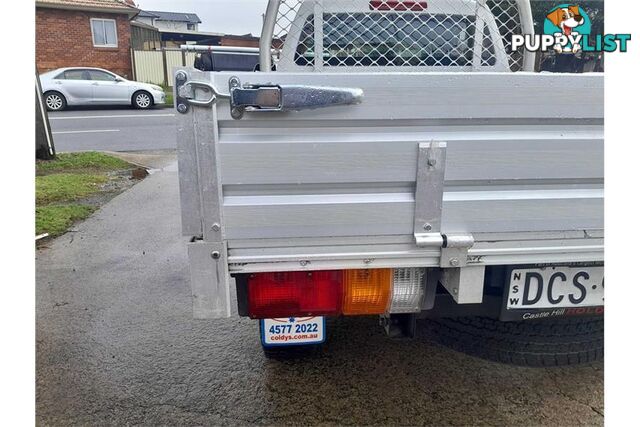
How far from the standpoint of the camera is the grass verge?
Result: 5.23 meters

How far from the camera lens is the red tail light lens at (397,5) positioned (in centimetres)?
315

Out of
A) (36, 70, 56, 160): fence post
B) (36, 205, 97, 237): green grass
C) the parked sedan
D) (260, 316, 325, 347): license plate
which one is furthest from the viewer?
the parked sedan

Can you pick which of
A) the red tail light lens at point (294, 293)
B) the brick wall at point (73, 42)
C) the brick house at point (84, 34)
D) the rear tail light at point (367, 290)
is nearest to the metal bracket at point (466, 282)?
the rear tail light at point (367, 290)

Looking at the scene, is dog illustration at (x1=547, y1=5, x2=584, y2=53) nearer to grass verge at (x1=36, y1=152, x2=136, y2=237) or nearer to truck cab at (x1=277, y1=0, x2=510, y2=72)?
truck cab at (x1=277, y1=0, x2=510, y2=72)

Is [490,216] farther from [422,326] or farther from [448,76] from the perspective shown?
[422,326]

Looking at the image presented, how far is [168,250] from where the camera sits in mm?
4418

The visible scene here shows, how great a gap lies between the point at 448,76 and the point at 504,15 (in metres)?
1.54

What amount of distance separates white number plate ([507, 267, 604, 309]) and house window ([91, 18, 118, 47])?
22.2m

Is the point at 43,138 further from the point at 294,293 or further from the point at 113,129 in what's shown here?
the point at 294,293

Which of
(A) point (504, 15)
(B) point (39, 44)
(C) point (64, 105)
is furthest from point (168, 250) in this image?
(B) point (39, 44)

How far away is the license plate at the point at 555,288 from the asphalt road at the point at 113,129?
27.4ft

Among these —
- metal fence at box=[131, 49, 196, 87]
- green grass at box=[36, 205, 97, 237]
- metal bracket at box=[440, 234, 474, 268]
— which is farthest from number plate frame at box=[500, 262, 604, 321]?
metal fence at box=[131, 49, 196, 87]

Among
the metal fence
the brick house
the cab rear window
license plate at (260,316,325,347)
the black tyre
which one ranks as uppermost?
the brick house

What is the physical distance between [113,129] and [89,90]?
148 inches
